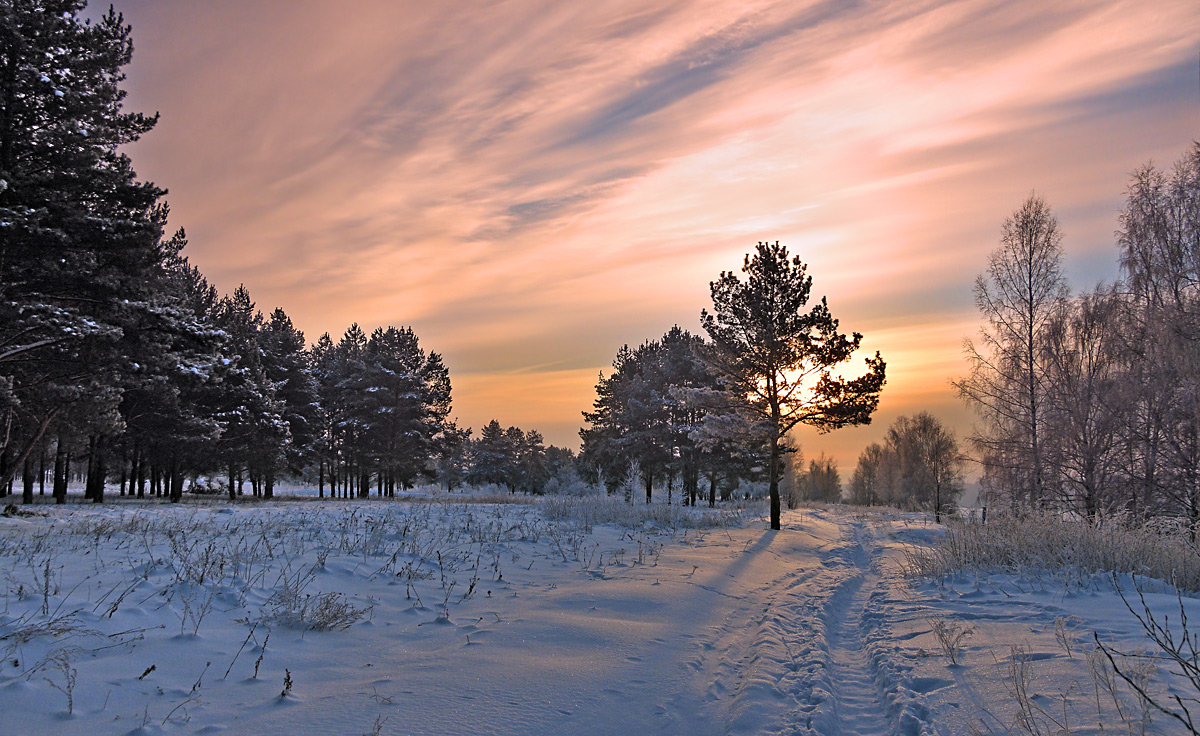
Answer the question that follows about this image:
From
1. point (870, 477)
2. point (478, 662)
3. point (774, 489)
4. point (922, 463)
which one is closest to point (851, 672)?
point (478, 662)

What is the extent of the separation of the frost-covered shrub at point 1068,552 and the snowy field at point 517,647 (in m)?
0.54

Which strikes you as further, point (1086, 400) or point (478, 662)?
point (1086, 400)

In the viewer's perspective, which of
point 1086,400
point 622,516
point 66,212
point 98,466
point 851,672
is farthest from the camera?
point 98,466

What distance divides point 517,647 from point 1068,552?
8.45 meters

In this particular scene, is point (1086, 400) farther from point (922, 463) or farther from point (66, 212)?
point (922, 463)

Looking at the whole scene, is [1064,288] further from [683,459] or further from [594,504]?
[683,459]

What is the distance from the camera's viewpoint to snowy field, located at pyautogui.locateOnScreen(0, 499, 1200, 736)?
12.1 feet

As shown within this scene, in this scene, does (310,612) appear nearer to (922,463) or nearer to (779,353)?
(779,353)

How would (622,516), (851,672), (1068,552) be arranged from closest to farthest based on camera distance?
(851,672)
(1068,552)
(622,516)

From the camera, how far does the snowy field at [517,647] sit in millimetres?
3693

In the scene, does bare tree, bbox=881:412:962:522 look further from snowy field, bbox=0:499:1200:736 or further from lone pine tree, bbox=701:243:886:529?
snowy field, bbox=0:499:1200:736

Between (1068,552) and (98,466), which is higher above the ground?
(98,466)

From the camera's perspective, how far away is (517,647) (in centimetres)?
525

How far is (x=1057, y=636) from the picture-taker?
208 inches
